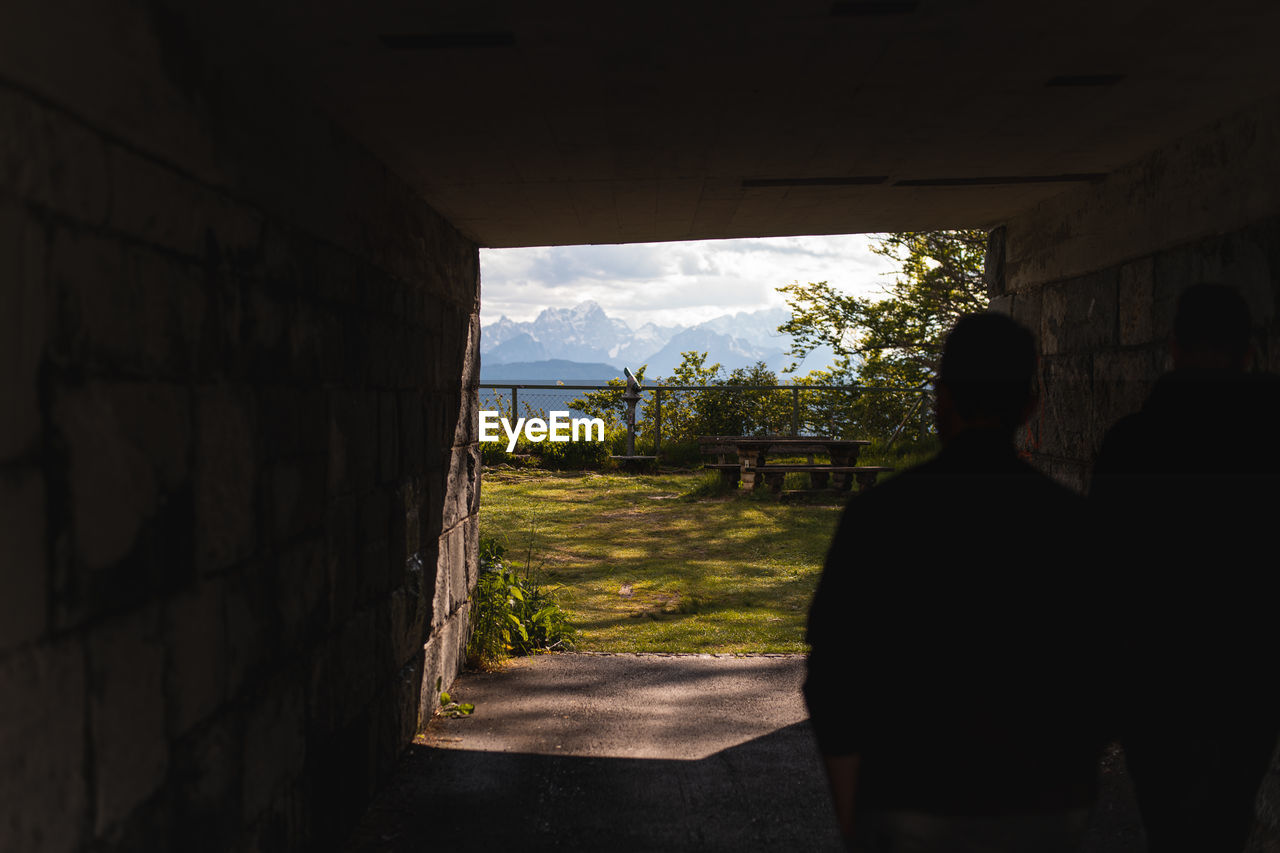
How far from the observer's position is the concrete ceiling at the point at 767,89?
2.62 meters

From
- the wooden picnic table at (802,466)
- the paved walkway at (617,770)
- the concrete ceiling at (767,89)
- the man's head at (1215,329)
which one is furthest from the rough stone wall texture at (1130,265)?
the wooden picnic table at (802,466)

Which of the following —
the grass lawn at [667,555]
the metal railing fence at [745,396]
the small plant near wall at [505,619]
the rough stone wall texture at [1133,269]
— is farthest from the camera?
the metal railing fence at [745,396]

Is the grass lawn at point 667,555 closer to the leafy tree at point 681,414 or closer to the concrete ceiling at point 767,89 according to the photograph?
the leafy tree at point 681,414

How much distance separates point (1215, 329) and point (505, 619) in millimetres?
4638

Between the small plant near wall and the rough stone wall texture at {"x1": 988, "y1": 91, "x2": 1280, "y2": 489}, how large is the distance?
3.23m

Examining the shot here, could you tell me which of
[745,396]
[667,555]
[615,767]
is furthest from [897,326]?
[615,767]

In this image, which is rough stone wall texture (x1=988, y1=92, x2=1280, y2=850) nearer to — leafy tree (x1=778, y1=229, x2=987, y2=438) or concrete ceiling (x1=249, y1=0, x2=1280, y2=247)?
concrete ceiling (x1=249, y1=0, x2=1280, y2=247)

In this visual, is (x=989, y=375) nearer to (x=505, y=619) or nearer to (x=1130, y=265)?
(x=1130, y=265)

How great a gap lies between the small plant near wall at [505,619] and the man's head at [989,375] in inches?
182

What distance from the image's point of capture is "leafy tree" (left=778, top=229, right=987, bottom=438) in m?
17.1

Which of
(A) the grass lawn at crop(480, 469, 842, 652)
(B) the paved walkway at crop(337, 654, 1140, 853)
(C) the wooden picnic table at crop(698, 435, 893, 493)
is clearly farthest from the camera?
(C) the wooden picnic table at crop(698, 435, 893, 493)

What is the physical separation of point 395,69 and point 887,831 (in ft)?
8.20

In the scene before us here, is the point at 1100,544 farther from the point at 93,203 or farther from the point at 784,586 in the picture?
the point at 784,586
